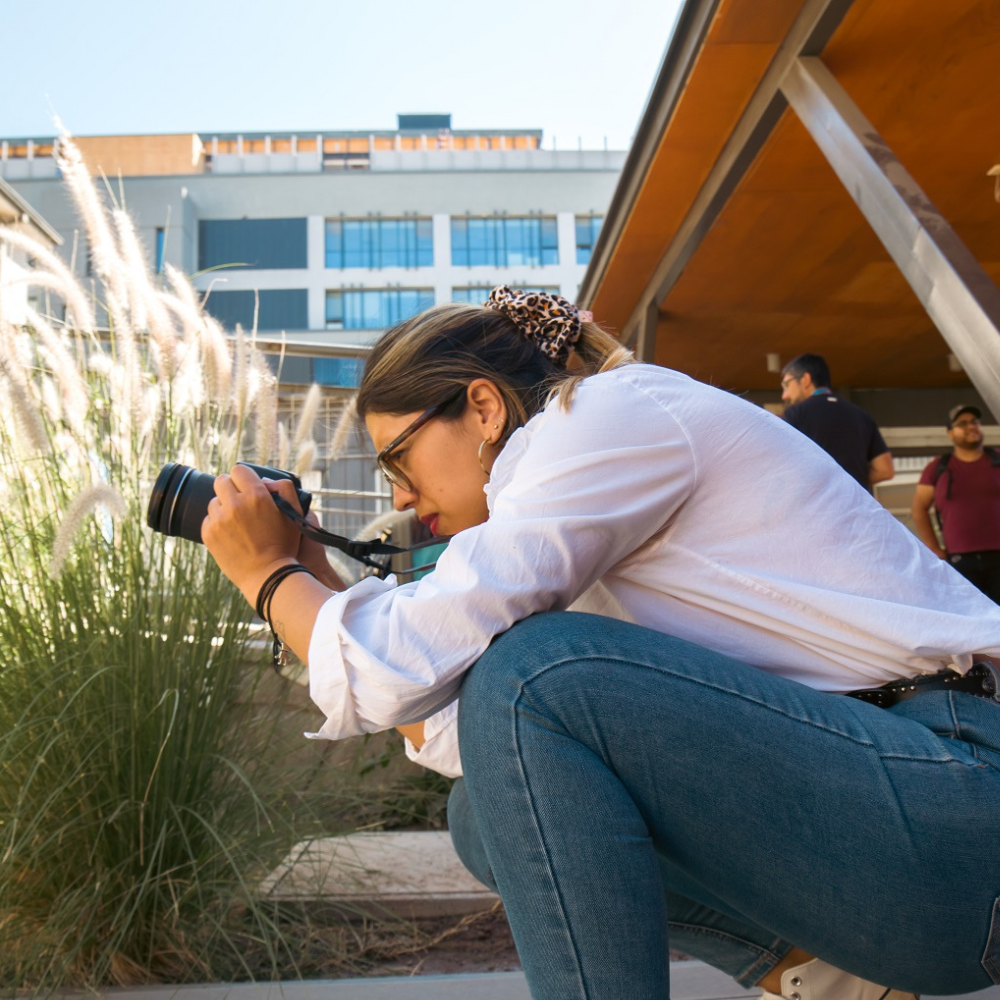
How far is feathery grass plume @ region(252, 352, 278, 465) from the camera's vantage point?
1929 mm

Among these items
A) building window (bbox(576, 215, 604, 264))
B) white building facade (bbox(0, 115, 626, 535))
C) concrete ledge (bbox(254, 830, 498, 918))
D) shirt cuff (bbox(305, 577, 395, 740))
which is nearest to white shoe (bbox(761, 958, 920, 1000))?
shirt cuff (bbox(305, 577, 395, 740))

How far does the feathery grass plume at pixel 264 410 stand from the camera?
193cm

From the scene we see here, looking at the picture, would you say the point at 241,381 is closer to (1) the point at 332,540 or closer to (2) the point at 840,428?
(1) the point at 332,540

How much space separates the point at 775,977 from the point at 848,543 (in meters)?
0.49

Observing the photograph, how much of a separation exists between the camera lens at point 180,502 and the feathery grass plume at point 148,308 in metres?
0.72

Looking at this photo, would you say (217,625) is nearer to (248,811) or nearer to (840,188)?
(248,811)

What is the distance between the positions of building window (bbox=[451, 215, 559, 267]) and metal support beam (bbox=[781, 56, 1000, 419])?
3954 centimetres

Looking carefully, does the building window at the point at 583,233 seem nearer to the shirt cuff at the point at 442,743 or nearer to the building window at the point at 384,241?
the building window at the point at 384,241

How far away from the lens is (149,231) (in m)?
37.6

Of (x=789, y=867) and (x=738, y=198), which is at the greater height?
(x=738, y=198)

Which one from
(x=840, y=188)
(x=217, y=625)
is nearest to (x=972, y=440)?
(x=840, y=188)

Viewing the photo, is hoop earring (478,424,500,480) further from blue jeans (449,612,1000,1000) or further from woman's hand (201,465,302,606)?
blue jeans (449,612,1000,1000)

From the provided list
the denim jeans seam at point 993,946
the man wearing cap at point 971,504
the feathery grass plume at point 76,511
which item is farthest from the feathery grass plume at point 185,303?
the man wearing cap at point 971,504

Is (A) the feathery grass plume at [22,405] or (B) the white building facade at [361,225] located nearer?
(A) the feathery grass plume at [22,405]
